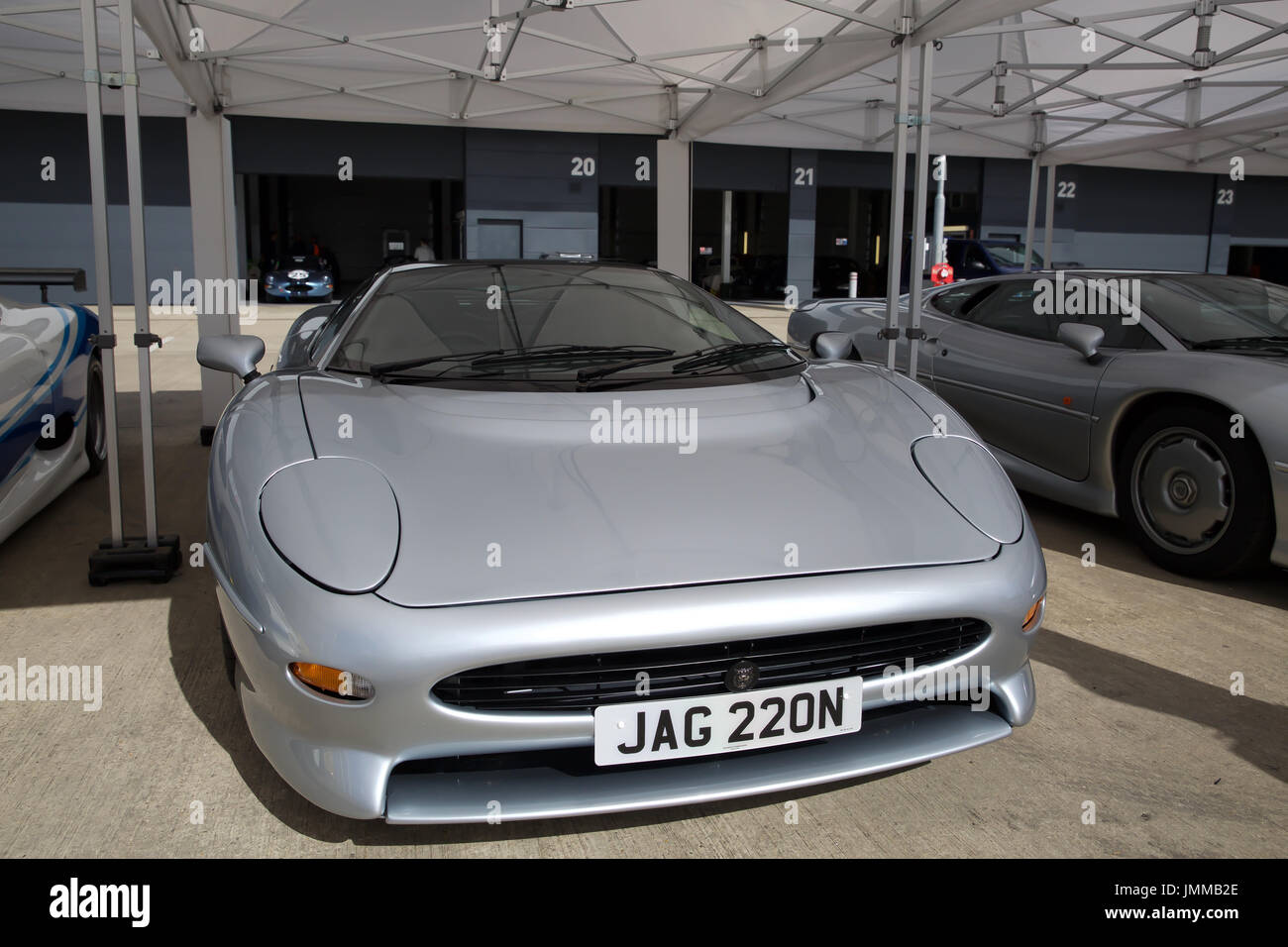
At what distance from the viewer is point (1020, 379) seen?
14.4 feet

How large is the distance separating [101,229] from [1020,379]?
12.3ft

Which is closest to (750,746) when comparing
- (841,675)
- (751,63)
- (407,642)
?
(841,675)

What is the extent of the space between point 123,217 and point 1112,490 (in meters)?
17.8

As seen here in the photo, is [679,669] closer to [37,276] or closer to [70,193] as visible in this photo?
[37,276]

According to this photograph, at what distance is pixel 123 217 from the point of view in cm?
1714

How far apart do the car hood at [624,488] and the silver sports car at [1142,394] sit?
1653 millimetres

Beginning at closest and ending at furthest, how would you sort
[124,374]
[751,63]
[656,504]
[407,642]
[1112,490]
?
[407,642] < [656,504] < [1112,490] < [751,63] < [124,374]

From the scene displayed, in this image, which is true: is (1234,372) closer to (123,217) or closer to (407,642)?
(407,642)

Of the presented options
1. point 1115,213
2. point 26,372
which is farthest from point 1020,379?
point 1115,213

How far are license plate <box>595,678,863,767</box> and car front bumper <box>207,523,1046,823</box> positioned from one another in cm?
5

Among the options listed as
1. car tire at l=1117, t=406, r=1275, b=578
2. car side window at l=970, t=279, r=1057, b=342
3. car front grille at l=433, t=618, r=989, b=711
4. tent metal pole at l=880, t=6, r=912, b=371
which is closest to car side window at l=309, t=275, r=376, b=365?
car front grille at l=433, t=618, r=989, b=711

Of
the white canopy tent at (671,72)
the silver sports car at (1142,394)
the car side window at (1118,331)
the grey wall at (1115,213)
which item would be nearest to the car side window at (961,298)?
the silver sports car at (1142,394)

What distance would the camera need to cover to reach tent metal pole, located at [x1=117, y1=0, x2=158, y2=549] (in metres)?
3.39

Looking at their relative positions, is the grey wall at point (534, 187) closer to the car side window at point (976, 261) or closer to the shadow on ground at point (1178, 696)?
the car side window at point (976, 261)
